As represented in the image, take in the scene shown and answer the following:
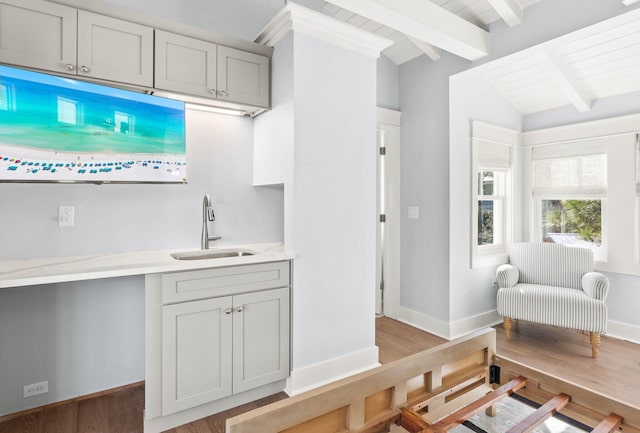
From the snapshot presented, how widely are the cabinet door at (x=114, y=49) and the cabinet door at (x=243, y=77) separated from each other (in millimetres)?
436

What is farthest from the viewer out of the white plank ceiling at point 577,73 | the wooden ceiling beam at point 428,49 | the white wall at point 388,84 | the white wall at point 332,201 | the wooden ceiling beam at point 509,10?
the white wall at point 388,84

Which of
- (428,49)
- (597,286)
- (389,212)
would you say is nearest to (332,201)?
(389,212)

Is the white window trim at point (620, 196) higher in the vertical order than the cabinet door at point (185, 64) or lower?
lower

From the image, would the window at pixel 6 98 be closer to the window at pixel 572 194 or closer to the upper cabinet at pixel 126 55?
the upper cabinet at pixel 126 55

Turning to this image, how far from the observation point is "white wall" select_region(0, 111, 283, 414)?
2.06 metres

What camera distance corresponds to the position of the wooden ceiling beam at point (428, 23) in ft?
7.62

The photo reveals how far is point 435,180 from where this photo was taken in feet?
11.3

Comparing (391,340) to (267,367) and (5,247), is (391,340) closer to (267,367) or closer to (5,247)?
(267,367)

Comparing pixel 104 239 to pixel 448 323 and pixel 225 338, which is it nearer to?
pixel 225 338

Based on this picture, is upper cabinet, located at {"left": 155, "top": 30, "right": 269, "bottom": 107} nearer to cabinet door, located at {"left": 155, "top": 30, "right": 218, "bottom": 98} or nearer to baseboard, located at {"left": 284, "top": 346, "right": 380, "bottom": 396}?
cabinet door, located at {"left": 155, "top": 30, "right": 218, "bottom": 98}

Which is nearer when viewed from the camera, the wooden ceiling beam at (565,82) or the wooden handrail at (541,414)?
the wooden handrail at (541,414)

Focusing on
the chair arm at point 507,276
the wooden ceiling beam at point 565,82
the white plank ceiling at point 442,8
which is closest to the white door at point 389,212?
the white plank ceiling at point 442,8

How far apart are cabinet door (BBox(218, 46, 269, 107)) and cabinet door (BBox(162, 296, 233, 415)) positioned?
1.34 m

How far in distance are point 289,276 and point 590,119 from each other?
3.36 metres
